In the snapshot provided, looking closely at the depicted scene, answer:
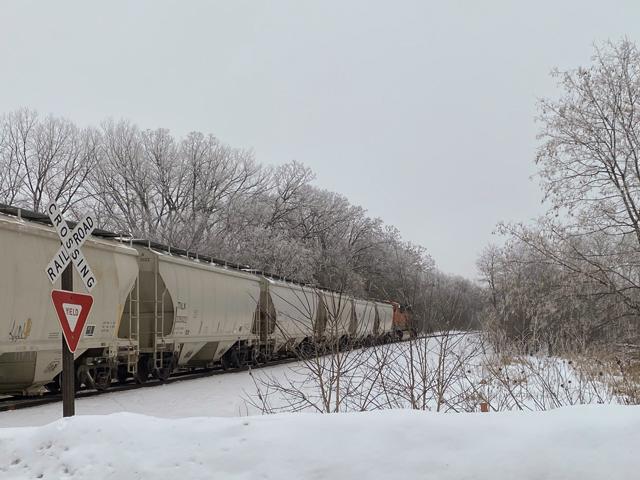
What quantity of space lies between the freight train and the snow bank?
214 cm

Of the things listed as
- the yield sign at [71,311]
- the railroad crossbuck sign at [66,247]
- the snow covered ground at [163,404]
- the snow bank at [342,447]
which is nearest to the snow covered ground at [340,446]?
the snow bank at [342,447]

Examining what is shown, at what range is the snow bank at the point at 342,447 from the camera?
3.79 metres

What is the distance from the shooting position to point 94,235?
1261 centimetres

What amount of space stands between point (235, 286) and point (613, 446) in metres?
15.8

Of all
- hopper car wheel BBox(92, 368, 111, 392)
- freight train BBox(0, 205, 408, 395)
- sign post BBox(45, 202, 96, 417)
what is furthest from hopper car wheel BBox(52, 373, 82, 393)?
sign post BBox(45, 202, 96, 417)

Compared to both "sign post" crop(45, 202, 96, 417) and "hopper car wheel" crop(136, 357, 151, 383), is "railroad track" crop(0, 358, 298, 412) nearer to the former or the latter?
"hopper car wheel" crop(136, 357, 151, 383)

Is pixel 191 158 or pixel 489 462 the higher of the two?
pixel 191 158

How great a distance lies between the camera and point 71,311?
21.3 ft

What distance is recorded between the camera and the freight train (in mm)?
9727

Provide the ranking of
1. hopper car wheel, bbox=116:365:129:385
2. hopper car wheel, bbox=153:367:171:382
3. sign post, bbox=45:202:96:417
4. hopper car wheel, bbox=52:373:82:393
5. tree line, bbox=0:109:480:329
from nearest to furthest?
sign post, bbox=45:202:96:417 → hopper car wheel, bbox=52:373:82:393 → hopper car wheel, bbox=116:365:129:385 → hopper car wheel, bbox=153:367:171:382 → tree line, bbox=0:109:480:329

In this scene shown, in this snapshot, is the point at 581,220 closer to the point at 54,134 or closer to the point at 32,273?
the point at 32,273

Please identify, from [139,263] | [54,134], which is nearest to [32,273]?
[139,263]

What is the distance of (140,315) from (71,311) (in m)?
8.49

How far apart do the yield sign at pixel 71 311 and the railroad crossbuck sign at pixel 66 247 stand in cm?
23
